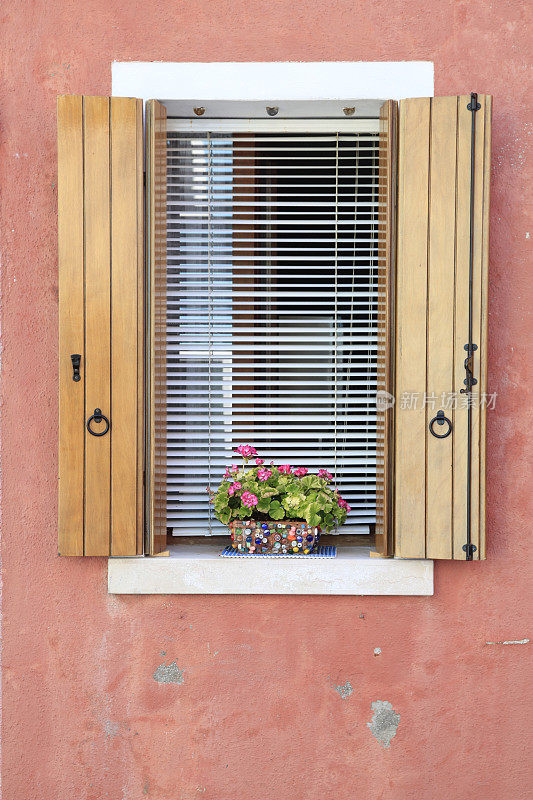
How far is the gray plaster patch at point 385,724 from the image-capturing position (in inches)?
113

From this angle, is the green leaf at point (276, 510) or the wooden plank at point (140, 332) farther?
the green leaf at point (276, 510)

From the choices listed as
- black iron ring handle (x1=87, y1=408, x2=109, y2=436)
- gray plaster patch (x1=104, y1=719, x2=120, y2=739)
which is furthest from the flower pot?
gray plaster patch (x1=104, y1=719, x2=120, y2=739)

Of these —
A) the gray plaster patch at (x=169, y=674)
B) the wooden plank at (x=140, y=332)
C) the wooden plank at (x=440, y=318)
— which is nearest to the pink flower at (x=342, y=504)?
the wooden plank at (x=440, y=318)

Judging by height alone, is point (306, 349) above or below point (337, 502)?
above

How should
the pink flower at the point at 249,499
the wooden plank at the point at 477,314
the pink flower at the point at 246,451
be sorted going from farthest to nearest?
the pink flower at the point at 246,451, the pink flower at the point at 249,499, the wooden plank at the point at 477,314

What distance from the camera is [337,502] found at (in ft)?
9.76

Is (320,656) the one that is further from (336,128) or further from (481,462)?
(336,128)

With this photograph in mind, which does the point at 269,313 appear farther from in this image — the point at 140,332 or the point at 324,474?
the point at 324,474

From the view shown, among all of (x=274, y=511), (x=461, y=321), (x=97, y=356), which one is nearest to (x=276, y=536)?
(x=274, y=511)

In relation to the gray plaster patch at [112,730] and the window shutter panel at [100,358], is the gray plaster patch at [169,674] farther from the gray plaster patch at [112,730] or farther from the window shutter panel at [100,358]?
the window shutter panel at [100,358]

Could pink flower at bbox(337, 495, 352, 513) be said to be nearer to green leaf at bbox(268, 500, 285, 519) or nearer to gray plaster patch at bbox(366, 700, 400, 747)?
green leaf at bbox(268, 500, 285, 519)

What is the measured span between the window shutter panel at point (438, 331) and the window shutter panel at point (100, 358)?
1.05 metres

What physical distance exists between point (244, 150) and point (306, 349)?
35.3 inches

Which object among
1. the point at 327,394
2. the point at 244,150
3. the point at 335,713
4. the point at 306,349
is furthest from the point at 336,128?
the point at 335,713
